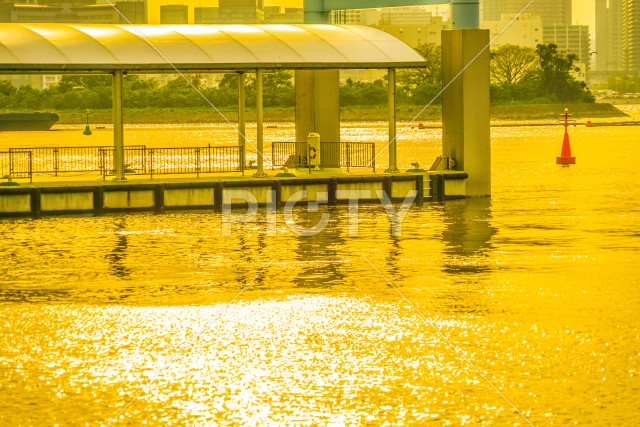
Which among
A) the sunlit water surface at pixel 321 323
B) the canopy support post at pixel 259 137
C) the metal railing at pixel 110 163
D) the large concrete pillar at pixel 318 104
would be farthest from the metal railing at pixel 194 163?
the sunlit water surface at pixel 321 323

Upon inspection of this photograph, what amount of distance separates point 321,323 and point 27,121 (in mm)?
105769

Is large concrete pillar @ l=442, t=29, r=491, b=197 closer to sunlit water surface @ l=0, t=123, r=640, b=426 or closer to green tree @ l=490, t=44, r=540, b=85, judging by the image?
sunlit water surface @ l=0, t=123, r=640, b=426

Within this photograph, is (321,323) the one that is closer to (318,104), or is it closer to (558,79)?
(318,104)

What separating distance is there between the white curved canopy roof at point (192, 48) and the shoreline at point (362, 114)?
11371 cm

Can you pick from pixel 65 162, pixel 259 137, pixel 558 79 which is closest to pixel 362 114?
pixel 558 79

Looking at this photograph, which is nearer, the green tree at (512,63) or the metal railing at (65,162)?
the metal railing at (65,162)

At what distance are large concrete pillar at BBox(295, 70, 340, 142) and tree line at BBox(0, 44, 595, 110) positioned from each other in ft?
386

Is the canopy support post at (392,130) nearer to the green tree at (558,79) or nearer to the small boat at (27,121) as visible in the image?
the small boat at (27,121)

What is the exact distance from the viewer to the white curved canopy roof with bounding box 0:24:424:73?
112 feet

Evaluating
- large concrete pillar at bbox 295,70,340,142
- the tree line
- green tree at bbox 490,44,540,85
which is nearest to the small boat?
the tree line

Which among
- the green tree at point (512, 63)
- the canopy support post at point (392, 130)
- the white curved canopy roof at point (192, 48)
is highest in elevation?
the green tree at point (512, 63)

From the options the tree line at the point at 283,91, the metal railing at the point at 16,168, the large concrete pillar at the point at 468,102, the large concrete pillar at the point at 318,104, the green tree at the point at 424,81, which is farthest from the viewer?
the tree line at the point at 283,91

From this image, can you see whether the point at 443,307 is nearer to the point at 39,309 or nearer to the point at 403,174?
the point at 39,309

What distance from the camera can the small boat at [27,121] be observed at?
393 ft
